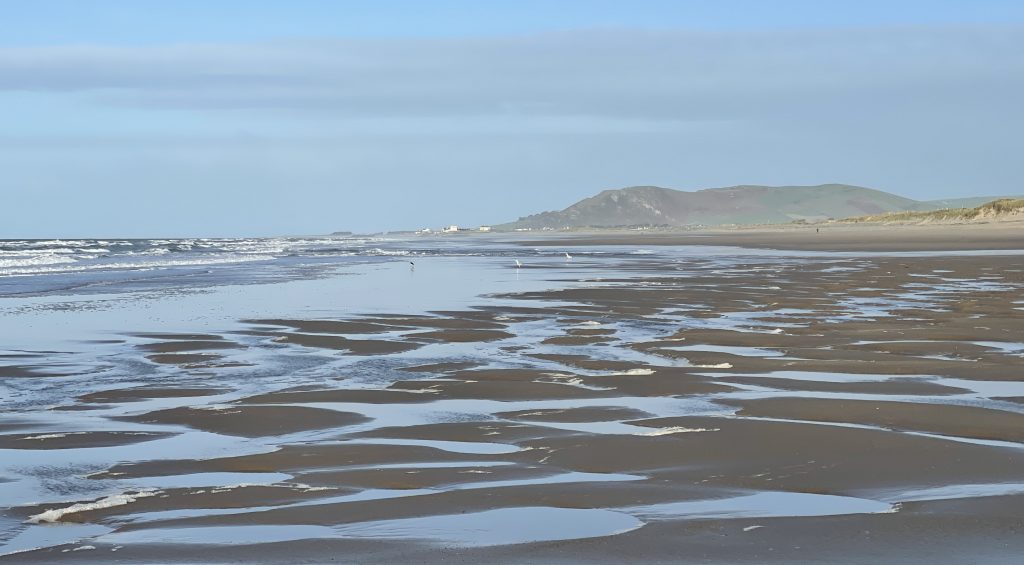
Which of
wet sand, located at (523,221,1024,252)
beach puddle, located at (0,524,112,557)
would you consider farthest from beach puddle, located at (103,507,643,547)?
wet sand, located at (523,221,1024,252)

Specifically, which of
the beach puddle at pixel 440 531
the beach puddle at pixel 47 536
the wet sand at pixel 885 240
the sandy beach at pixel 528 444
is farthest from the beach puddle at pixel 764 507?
the wet sand at pixel 885 240

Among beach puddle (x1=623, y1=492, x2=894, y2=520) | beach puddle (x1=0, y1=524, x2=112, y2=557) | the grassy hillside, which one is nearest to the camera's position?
beach puddle (x1=0, y1=524, x2=112, y2=557)

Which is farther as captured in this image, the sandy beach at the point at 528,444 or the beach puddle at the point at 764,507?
the beach puddle at the point at 764,507

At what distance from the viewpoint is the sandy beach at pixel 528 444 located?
5.00 m

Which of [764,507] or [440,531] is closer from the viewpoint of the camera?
[440,531]

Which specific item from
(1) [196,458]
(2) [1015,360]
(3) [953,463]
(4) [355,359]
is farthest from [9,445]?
(2) [1015,360]

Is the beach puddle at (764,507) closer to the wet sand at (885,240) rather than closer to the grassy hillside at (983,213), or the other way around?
the wet sand at (885,240)

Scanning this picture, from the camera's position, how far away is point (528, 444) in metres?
7.34

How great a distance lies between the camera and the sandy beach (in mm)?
5000

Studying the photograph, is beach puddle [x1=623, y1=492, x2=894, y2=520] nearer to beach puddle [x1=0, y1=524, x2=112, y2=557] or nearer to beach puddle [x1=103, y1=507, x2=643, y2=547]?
beach puddle [x1=103, y1=507, x2=643, y2=547]

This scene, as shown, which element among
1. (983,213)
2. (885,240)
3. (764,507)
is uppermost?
(983,213)

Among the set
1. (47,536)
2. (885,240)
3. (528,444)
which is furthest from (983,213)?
(47,536)

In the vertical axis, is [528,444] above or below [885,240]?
below

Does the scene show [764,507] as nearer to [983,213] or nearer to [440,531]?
[440,531]
